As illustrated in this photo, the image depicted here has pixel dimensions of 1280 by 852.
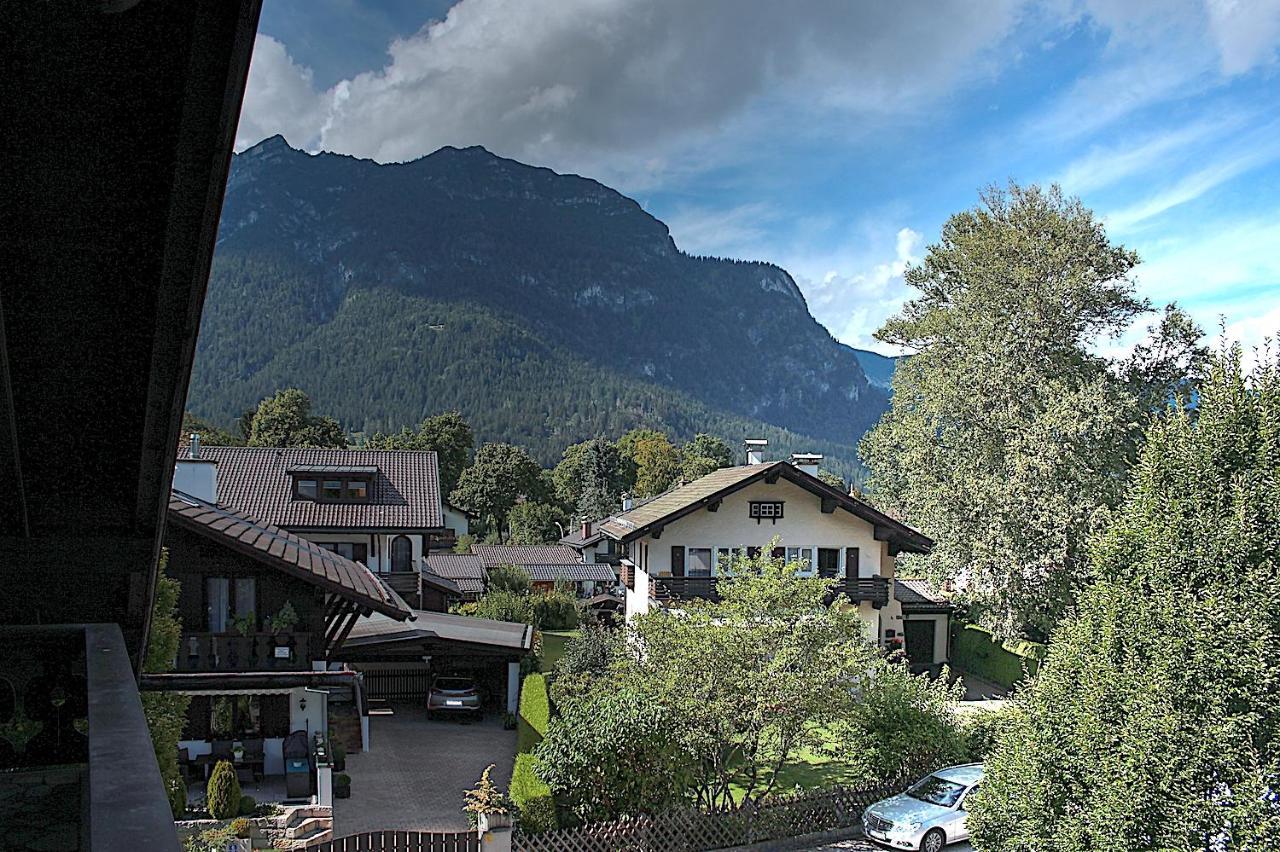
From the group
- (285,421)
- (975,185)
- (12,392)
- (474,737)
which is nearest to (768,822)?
(474,737)

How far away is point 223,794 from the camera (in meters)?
14.1

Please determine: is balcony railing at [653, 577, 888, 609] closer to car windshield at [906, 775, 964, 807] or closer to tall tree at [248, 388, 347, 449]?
car windshield at [906, 775, 964, 807]

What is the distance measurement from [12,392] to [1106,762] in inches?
441

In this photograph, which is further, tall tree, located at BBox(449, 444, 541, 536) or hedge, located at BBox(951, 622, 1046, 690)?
tall tree, located at BBox(449, 444, 541, 536)

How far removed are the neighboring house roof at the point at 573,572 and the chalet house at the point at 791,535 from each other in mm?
20762

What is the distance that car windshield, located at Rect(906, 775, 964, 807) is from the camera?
15.3 metres

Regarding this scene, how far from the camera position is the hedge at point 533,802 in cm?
1331

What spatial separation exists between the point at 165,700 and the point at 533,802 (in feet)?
16.7

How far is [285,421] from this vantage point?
70625mm

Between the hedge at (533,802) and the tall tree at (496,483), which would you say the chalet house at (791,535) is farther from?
the tall tree at (496,483)

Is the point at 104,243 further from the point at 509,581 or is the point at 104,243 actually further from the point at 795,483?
the point at 509,581

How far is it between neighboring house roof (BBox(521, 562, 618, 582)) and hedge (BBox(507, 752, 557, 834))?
3287 centimetres

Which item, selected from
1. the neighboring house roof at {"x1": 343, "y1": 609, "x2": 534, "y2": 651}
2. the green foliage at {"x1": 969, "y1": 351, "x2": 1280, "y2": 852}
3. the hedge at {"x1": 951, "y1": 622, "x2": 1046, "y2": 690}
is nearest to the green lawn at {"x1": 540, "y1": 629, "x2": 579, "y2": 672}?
the neighboring house roof at {"x1": 343, "y1": 609, "x2": 534, "y2": 651}

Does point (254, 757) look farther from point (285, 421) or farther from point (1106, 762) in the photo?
point (285, 421)
